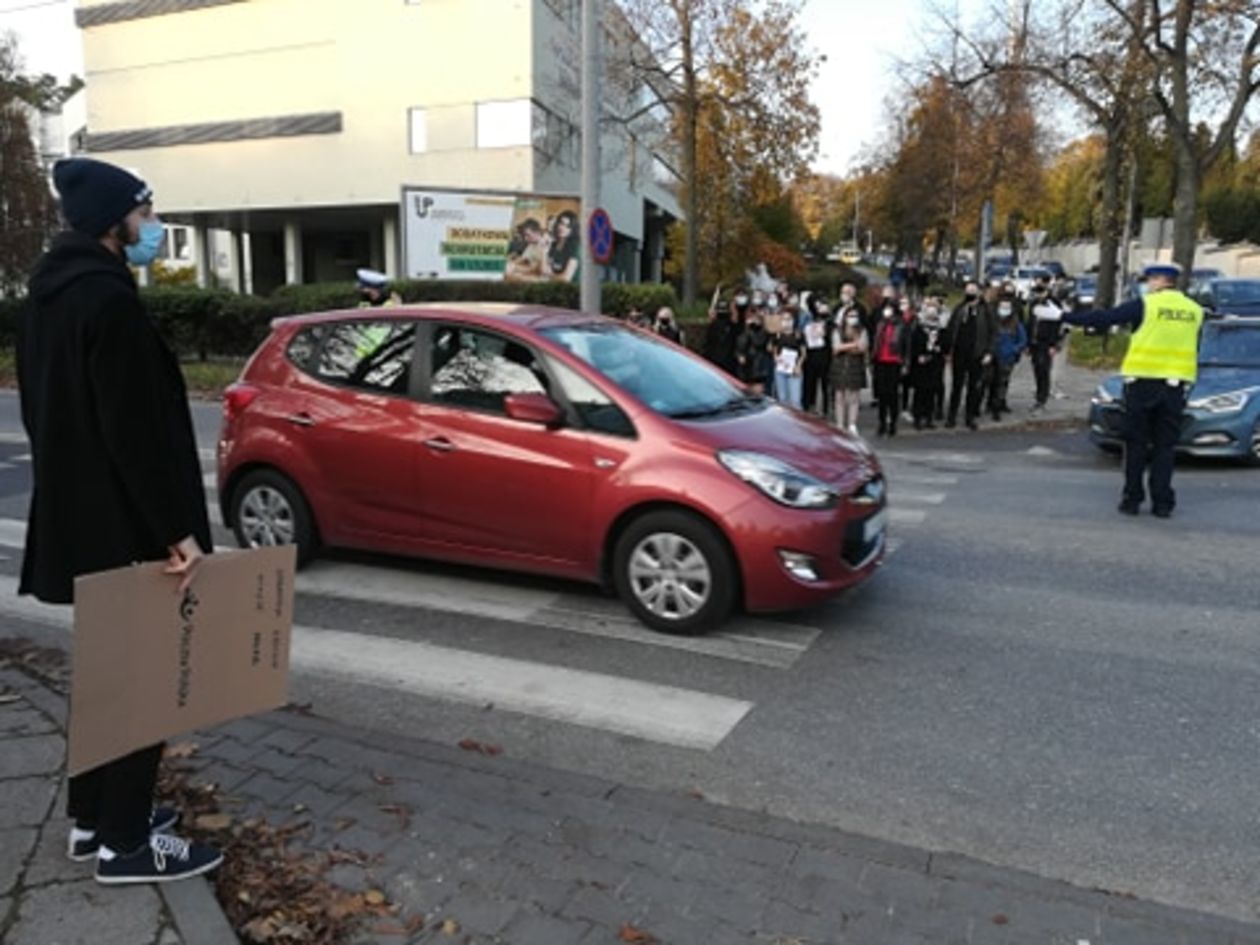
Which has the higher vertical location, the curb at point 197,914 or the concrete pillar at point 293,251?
the concrete pillar at point 293,251

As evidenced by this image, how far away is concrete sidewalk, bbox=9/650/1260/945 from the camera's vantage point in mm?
2990

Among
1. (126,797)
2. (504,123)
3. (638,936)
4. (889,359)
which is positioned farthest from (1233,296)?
(126,797)

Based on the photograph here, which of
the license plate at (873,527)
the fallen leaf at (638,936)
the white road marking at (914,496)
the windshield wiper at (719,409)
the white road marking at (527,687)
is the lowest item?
the white road marking at (527,687)

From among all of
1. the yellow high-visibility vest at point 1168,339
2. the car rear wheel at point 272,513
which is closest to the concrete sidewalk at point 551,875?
the car rear wheel at point 272,513

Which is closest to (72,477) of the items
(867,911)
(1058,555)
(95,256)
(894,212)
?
(95,256)

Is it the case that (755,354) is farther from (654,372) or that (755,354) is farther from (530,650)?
(530,650)

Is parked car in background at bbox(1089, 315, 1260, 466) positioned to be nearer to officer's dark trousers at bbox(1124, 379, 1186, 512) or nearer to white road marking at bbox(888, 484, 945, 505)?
officer's dark trousers at bbox(1124, 379, 1186, 512)

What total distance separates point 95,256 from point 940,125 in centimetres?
4109

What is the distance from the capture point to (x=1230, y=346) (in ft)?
39.8

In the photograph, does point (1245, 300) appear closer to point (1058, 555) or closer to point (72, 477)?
point (1058, 555)

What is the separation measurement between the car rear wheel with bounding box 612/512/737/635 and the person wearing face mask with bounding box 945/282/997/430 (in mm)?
9274

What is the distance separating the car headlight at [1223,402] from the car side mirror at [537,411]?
7956 mm

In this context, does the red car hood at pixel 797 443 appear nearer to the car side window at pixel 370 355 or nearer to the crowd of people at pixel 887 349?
the car side window at pixel 370 355

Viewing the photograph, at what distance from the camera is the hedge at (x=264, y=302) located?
22758 millimetres
